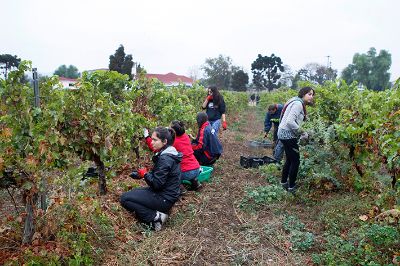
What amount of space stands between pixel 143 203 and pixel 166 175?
1.42ft

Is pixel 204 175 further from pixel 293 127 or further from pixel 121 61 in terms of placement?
pixel 121 61

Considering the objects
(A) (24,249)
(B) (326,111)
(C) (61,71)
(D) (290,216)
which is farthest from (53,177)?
(C) (61,71)

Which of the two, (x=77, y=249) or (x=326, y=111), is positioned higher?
(x=326, y=111)

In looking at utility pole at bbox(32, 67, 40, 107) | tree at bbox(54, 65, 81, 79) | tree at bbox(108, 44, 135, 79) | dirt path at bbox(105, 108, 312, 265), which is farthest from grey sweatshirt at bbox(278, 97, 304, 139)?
tree at bbox(54, 65, 81, 79)

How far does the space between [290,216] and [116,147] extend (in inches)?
102

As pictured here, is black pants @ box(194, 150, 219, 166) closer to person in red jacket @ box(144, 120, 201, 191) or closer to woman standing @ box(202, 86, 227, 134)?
person in red jacket @ box(144, 120, 201, 191)

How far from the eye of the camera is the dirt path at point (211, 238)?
361 cm

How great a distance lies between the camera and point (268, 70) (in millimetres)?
71125

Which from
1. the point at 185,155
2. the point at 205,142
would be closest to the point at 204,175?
the point at 205,142

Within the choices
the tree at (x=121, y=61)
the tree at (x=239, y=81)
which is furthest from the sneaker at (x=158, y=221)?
the tree at (x=239, y=81)

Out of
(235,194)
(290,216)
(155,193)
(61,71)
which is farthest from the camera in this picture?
(61,71)

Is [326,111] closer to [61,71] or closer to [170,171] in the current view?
[170,171]

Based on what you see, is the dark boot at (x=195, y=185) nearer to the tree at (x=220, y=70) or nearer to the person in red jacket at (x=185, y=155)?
the person in red jacket at (x=185, y=155)

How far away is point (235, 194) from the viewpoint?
5.86 meters
